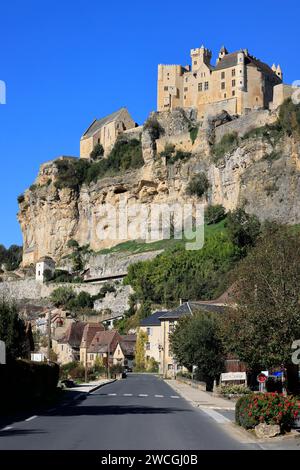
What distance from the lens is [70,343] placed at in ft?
313

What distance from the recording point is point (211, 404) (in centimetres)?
3281

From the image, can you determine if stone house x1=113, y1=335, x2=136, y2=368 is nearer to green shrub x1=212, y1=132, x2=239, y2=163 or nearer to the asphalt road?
green shrub x1=212, y1=132, x2=239, y2=163

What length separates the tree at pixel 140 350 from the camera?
8644 cm

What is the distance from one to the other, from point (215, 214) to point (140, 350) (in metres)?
23.8

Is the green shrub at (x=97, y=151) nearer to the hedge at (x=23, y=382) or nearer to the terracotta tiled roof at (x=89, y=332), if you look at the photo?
the terracotta tiled roof at (x=89, y=332)

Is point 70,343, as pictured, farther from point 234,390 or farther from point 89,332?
point 234,390

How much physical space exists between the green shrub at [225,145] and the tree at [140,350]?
3095cm

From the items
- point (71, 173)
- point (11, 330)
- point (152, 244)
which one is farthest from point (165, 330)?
point (71, 173)

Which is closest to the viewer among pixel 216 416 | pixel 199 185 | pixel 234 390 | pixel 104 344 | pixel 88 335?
pixel 216 416

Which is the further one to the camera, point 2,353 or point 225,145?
point 225,145

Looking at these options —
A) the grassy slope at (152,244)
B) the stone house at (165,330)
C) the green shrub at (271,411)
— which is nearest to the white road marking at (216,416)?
the green shrub at (271,411)

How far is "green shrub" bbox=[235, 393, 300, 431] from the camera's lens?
734 inches

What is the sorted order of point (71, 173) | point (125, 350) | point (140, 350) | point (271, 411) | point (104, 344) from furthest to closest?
point (71, 173) < point (104, 344) < point (125, 350) < point (140, 350) < point (271, 411)
